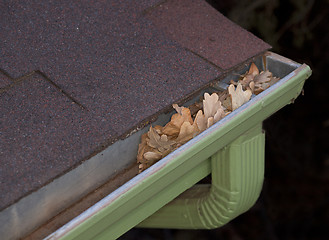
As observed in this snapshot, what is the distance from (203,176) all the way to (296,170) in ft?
10.2

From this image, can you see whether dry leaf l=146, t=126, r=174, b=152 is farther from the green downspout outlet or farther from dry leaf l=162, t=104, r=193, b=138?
the green downspout outlet

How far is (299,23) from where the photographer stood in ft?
13.5

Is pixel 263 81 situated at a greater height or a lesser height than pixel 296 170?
lesser

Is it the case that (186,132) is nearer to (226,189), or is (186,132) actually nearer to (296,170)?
(226,189)

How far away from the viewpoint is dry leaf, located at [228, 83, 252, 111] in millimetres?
1627

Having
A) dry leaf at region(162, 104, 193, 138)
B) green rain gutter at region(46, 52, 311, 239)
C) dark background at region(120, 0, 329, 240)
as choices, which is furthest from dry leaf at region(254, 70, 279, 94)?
dark background at region(120, 0, 329, 240)

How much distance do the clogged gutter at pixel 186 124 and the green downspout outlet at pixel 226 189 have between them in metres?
0.17

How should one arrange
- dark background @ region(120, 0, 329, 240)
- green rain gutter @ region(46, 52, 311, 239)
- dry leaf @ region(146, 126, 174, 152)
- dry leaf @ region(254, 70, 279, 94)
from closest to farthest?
green rain gutter @ region(46, 52, 311, 239), dry leaf @ region(146, 126, 174, 152), dry leaf @ region(254, 70, 279, 94), dark background @ region(120, 0, 329, 240)

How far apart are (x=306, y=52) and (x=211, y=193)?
267 cm

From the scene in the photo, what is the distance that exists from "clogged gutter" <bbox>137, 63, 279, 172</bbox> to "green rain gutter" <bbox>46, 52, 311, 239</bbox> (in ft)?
0.15

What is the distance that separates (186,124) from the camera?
5.11ft

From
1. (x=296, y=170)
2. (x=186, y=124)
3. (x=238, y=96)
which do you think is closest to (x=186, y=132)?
(x=186, y=124)

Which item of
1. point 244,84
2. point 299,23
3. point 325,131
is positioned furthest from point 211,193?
point 325,131

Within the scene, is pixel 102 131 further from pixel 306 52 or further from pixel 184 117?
pixel 306 52
